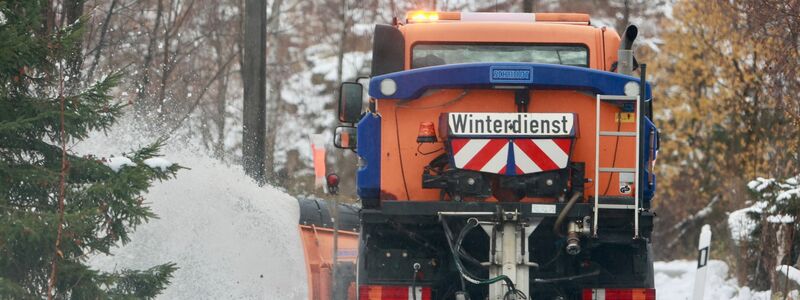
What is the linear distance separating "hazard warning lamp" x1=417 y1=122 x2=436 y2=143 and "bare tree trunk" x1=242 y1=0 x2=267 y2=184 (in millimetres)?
8139

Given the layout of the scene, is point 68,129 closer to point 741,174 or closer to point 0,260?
point 0,260

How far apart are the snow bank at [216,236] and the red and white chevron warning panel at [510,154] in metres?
3.43

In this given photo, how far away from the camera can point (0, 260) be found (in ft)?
24.5

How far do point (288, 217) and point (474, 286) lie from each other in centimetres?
317

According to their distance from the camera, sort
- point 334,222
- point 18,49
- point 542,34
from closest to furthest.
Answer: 1. point 18,49
2. point 542,34
3. point 334,222

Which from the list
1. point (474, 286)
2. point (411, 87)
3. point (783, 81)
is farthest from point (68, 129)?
point (783, 81)

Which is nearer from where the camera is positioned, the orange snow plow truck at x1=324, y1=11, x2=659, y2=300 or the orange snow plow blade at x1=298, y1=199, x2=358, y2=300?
the orange snow plow truck at x1=324, y1=11, x2=659, y2=300

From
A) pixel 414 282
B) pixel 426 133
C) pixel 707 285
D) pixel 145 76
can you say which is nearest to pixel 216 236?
pixel 414 282

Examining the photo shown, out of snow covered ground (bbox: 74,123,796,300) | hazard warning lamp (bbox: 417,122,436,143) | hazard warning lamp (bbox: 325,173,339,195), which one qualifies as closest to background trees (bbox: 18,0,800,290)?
snow covered ground (bbox: 74,123,796,300)

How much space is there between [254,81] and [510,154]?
8.73 meters

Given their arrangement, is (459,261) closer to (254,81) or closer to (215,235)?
(215,235)

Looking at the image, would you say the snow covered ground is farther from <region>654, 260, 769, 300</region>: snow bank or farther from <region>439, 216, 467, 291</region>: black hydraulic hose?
<region>654, 260, 769, 300</region>: snow bank

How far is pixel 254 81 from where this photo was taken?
15.8 meters

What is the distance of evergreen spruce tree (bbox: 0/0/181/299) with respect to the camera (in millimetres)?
7375
